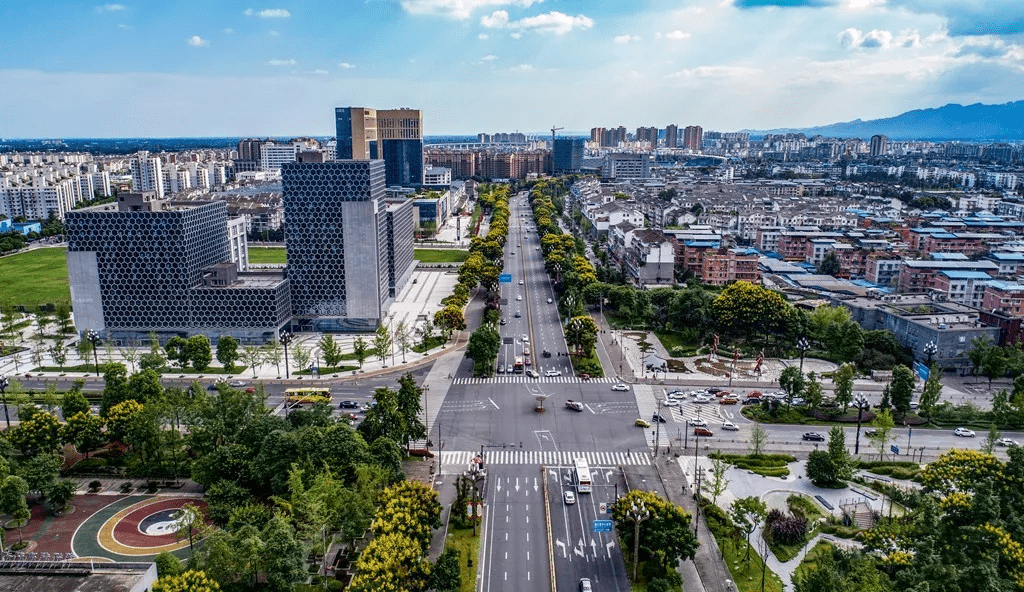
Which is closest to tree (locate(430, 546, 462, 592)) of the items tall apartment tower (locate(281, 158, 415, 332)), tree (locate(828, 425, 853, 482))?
tree (locate(828, 425, 853, 482))

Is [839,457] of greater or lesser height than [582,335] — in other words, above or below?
below

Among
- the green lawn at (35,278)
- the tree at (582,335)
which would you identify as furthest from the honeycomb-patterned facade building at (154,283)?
the tree at (582,335)

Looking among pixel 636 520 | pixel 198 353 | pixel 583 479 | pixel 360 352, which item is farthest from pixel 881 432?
pixel 198 353

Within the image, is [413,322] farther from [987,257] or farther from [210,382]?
[987,257]

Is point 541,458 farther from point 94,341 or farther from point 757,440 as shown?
point 94,341

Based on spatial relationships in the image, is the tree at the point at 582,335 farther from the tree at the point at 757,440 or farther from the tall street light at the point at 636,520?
the tall street light at the point at 636,520

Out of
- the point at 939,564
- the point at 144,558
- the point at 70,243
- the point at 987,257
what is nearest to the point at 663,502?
the point at 939,564
